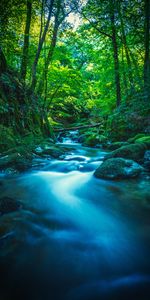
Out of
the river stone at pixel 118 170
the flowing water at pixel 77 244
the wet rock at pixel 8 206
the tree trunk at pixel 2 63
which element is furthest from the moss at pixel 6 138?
the wet rock at pixel 8 206

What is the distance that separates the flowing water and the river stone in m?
0.35

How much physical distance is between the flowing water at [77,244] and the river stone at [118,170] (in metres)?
0.35

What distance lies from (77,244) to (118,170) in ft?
8.68

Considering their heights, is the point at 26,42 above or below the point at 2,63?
above

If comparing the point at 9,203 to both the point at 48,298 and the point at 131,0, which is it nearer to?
the point at 48,298

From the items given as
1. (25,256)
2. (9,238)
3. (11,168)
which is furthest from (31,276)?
(11,168)

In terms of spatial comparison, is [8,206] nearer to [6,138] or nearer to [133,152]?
[6,138]

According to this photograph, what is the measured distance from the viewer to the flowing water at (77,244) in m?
1.60

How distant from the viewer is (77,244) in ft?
7.33

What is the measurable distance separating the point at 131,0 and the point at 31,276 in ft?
43.8

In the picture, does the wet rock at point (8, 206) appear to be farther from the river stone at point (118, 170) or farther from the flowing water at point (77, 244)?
the river stone at point (118, 170)

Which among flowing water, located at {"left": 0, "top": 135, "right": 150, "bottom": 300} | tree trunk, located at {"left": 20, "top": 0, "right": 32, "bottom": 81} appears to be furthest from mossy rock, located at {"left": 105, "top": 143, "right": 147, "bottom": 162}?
tree trunk, located at {"left": 20, "top": 0, "right": 32, "bottom": 81}

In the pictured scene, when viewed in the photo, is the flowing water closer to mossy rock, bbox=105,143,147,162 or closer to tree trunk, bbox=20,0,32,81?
mossy rock, bbox=105,143,147,162

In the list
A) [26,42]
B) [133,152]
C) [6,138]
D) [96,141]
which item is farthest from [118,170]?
[26,42]
